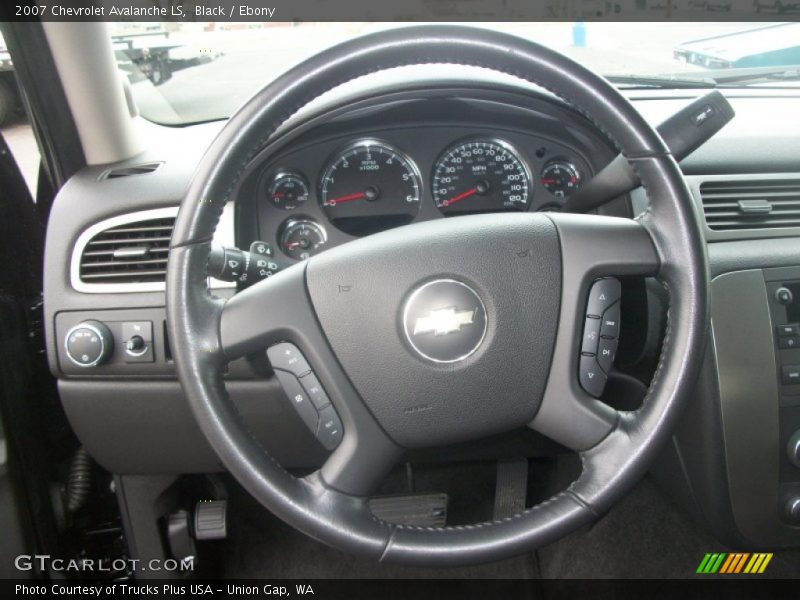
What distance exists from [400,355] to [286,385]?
181 millimetres

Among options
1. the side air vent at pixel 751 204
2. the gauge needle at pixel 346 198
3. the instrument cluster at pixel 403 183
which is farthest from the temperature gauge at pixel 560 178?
the gauge needle at pixel 346 198

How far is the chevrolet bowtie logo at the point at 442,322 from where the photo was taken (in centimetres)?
105

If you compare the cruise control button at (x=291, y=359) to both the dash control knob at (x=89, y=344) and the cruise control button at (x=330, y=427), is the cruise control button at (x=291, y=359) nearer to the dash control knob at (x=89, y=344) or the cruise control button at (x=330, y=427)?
the cruise control button at (x=330, y=427)

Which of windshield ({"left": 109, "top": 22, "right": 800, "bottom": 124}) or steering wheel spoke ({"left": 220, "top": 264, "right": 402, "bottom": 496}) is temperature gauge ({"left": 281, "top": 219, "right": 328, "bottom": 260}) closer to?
windshield ({"left": 109, "top": 22, "right": 800, "bottom": 124})

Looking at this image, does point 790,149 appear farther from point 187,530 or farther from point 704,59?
point 187,530

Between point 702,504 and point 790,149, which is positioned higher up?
point 790,149

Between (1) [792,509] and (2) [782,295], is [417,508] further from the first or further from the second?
(2) [782,295]

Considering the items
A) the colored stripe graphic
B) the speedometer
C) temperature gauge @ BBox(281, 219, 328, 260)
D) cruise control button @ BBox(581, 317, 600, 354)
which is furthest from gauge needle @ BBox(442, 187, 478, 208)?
the colored stripe graphic

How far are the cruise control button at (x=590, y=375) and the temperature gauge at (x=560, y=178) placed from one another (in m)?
0.59

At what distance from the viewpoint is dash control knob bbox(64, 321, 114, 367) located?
1.44 metres

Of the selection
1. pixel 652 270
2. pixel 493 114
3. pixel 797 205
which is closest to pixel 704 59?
pixel 797 205

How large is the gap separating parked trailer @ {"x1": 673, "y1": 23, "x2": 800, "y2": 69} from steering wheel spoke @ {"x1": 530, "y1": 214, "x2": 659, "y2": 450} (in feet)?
3.18

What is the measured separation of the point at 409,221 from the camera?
5.30 ft

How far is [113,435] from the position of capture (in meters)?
1.58
